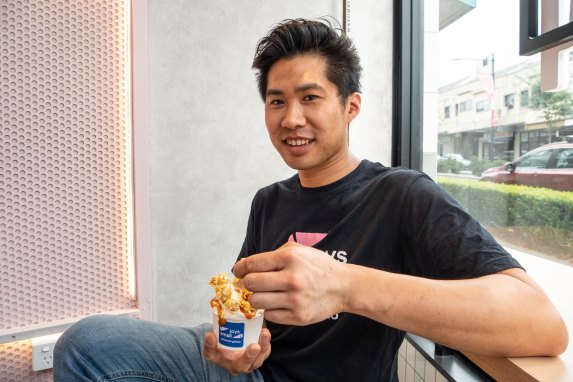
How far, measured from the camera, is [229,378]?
1069 millimetres

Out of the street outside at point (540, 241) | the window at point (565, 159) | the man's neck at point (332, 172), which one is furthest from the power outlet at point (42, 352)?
the window at point (565, 159)

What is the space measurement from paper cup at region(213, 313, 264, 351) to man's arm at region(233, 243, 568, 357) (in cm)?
15

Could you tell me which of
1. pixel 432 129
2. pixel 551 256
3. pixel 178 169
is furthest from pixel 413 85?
pixel 178 169

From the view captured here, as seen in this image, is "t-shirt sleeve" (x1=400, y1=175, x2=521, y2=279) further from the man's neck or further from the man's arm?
the man's neck

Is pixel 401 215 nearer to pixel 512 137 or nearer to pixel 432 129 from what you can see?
pixel 512 137

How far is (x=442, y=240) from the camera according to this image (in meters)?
0.92

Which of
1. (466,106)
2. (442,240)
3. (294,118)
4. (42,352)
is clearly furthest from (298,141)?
(42,352)

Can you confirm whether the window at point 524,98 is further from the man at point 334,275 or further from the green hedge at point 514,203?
the man at point 334,275

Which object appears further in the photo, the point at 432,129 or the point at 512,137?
the point at 432,129

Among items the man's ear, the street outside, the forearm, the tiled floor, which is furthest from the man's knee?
the street outside

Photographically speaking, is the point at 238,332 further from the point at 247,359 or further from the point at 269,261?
the point at 269,261

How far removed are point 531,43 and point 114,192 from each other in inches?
67.3

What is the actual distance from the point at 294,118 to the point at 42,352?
57.9 inches

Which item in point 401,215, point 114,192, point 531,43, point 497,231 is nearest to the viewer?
point 401,215
